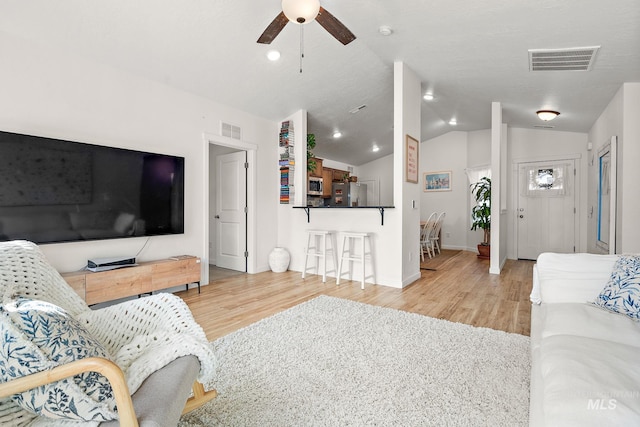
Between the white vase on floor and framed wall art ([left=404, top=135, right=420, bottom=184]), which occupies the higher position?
framed wall art ([left=404, top=135, right=420, bottom=184])

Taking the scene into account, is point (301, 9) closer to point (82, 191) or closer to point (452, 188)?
Result: point (82, 191)

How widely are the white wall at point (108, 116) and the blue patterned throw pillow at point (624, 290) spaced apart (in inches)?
155

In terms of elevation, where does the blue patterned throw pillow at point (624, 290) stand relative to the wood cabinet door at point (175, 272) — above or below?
above

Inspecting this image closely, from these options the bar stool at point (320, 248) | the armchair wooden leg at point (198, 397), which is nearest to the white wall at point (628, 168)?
the bar stool at point (320, 248)

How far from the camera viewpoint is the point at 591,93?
12.7 feet

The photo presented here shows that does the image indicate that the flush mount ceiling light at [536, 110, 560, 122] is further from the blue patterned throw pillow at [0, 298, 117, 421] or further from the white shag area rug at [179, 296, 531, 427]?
the blue patterned throw pillow at [0, 298, 117, 421]

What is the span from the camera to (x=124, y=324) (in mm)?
1449

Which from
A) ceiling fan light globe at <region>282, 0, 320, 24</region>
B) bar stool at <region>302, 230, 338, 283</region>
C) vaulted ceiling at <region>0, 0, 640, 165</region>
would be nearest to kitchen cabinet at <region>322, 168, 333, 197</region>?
vaulted ceiling at <region>0, 0, 640, 165</region>

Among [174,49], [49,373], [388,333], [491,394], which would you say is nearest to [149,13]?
[174,49]

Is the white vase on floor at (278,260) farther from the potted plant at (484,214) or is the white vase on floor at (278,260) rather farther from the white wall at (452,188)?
the white wall at (452,188)

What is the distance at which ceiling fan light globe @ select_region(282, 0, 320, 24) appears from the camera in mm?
2213

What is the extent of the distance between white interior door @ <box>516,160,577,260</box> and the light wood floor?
1.57 metres

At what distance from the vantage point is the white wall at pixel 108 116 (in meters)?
2.71

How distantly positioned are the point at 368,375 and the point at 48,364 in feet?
5.20
